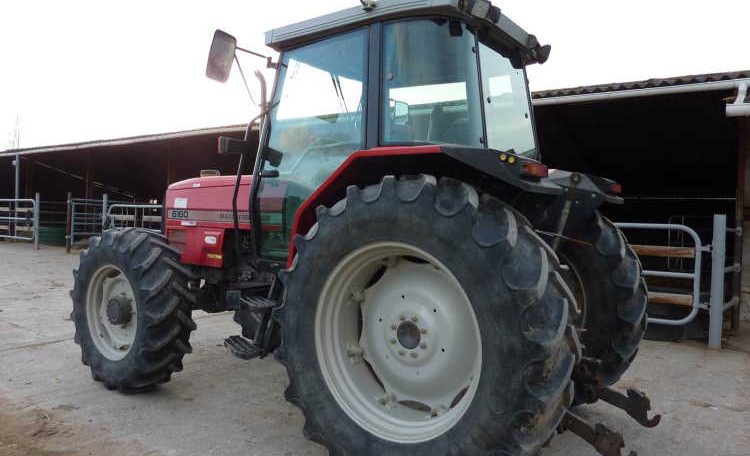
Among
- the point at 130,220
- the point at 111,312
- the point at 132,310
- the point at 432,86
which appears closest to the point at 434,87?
the point at 432,86

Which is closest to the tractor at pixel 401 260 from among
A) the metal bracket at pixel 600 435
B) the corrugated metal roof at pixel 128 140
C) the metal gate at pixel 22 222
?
the metal bracket at pixel 600 435

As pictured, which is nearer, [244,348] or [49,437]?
[49,437]

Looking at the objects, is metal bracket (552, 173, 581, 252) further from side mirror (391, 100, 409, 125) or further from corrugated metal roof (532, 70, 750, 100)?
corrugated metal roof (532, 70, 750, 100)

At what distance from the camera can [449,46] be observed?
8.57 ft

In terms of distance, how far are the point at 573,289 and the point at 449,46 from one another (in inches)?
62.0

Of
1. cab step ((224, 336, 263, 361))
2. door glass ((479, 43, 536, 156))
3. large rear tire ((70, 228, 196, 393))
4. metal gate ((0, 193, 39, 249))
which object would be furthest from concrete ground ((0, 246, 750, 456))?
metal gate ((0, 193, 39, 249))

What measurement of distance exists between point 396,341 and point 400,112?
3.74 ft

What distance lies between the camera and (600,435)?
2047 mm

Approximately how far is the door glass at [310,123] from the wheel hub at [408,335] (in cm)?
100

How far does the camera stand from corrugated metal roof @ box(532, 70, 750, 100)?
5281 millimetres

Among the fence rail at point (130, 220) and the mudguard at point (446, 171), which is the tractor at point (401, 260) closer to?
the mudguard at point (446, 171)

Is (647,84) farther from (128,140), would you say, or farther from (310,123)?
(128,140)

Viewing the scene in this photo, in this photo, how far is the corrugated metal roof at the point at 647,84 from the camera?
17.3ft

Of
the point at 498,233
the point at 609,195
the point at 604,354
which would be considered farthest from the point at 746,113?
the point at 498,233
